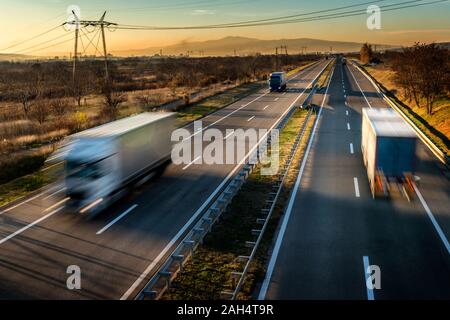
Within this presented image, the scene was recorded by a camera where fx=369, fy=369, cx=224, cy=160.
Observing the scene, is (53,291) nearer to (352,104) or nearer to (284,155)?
(284,155)

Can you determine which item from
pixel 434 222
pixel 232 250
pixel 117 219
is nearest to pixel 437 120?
pixel 434 222

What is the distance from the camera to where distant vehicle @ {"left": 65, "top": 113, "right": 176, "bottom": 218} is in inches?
549

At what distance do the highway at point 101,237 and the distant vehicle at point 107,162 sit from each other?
2.30 feet

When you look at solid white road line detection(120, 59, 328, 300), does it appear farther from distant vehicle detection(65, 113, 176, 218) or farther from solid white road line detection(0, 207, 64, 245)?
solid white road line detection(0, 207, 64, 245)

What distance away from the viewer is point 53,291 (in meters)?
9.81

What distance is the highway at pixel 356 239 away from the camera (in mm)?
Answer: 9602

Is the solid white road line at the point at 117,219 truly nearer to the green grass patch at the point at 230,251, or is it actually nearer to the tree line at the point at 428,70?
the green grass patch at the point at 230,251

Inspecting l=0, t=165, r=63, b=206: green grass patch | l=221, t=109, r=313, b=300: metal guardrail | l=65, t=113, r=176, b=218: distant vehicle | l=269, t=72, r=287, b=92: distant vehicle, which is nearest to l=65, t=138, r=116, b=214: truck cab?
l=65, t=113, r=176, b=218: distant vehicle

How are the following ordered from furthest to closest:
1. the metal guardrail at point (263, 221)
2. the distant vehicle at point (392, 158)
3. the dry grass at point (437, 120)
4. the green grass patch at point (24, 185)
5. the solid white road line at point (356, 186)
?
the dry grass at point (437, 120) < the green grass patch at point (24, 185) < the solid white road line at point (356, 186) < the distant vehicle at point (392, 158) < the metal guardrail at point (263, 221)

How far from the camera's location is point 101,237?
12.7 metres

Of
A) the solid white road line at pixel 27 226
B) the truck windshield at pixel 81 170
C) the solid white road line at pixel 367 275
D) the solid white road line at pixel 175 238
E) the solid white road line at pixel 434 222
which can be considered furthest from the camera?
the truck windshield at pixel 81 170

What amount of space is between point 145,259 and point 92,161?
187 inches

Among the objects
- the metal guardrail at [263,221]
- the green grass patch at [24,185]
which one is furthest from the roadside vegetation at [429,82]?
the green grass patch at [24,185]
